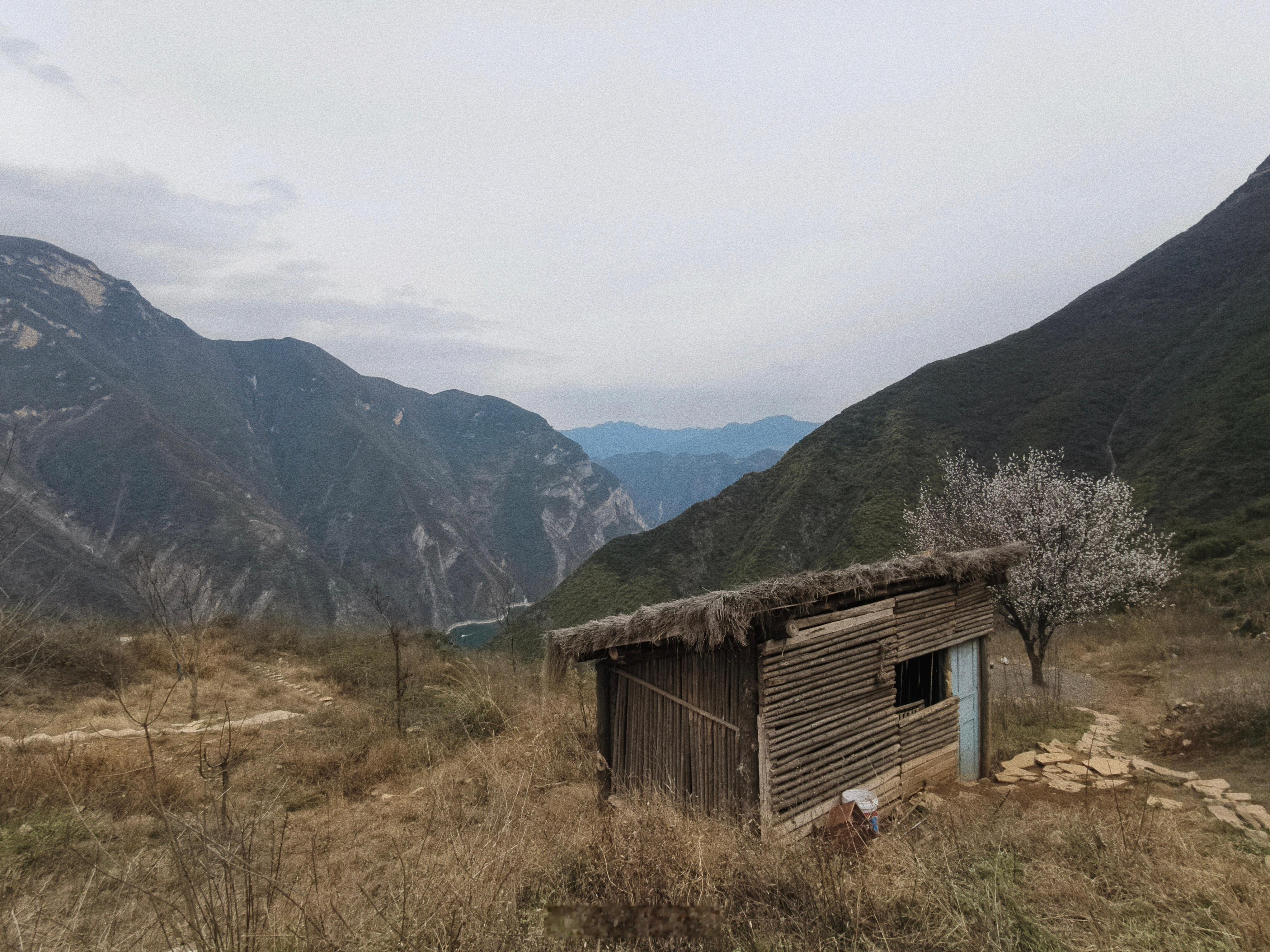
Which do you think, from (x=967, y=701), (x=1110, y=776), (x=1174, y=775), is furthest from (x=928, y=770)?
(x=1174, y=775)

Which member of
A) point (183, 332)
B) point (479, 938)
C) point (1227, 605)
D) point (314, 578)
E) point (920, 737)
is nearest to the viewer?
point (479, 938)

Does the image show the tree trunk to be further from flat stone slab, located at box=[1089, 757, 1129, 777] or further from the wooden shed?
the wooden shed

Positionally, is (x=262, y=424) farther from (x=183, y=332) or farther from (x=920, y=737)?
(x=920, y=737)

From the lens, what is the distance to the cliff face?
72375 millimetres

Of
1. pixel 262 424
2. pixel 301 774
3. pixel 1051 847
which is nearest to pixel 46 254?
pixel 262 424

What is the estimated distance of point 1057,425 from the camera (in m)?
46.7

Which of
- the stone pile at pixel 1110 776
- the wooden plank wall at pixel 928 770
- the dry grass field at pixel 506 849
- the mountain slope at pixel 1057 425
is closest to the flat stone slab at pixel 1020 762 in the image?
the stone pile at pixel 1110 776

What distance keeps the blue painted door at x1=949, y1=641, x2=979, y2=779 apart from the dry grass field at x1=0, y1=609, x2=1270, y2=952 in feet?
1.87

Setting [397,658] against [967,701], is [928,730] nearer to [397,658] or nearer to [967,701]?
[967,701]

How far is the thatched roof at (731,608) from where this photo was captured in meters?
6.01

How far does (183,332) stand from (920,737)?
554 ft

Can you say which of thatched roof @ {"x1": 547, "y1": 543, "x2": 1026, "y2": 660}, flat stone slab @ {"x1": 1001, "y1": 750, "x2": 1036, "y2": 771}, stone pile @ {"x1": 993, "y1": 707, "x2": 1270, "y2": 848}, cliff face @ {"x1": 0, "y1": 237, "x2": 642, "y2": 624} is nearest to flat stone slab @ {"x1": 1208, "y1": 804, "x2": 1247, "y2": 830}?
stone pile @ {"x1": 993, "y1": 707, "x2": 1270, "y2": 848}

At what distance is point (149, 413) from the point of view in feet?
291

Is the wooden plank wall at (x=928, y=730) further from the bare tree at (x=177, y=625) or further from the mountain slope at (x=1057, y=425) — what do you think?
the mountain slope at (x=1057, y=425)
